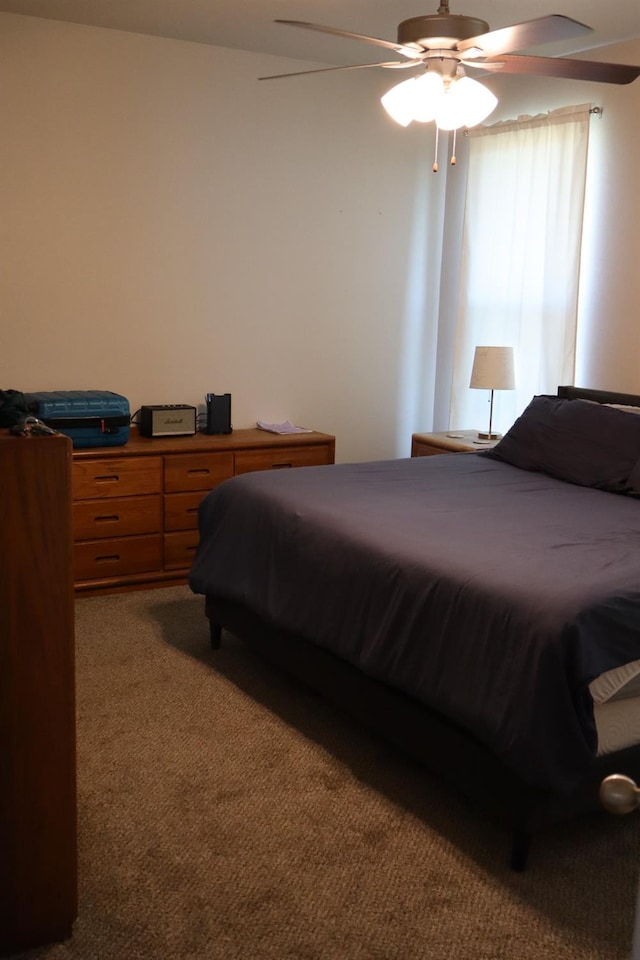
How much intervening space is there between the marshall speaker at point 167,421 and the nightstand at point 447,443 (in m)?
1.14

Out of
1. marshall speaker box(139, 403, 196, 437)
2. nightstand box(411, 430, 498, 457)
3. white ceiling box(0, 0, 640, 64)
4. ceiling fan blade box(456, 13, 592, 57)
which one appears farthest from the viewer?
nightstand box(411, 430, 498, 457)

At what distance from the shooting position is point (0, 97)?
4070 millimetres

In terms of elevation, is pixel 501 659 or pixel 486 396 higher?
pixel 486 396

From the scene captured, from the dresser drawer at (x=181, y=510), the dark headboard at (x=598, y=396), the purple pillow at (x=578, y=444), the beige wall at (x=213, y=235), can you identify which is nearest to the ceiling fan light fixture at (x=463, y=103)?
the purple pillow at (x=578, y=444)

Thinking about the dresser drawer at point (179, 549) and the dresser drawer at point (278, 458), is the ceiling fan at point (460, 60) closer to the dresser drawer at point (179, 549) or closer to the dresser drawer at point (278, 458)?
the dresser drawer at point (278, 458)

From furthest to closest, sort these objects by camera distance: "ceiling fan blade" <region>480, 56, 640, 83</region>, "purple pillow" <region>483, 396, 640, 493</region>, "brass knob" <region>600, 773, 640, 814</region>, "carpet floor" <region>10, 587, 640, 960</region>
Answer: "purple pillow" <region>483, 396, 640, 493</region>, "ceiling fan blade" <region>480, 56, 640, 83</region>, "carpet floor" <region>10, 587, 640, 960</region>, "brass knob" <region>600, 773, 640, 814</region>

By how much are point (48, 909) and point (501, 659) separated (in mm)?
1137

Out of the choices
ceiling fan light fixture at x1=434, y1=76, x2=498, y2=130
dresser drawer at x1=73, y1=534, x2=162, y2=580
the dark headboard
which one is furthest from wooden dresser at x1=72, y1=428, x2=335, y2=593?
ceiling fan light fixture at x1=434, y1=76, x2=498, y2=130

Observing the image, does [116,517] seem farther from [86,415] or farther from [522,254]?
[522,254]

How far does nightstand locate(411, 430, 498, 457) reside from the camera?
454 cm

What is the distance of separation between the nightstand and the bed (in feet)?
2.01

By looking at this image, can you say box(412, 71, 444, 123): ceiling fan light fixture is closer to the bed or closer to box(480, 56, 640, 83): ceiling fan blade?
box(480, 56, 640, 83): ceiling fan blade

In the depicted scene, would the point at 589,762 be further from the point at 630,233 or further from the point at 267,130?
the point at 267,130

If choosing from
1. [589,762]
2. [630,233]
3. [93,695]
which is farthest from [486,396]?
[589,762]
